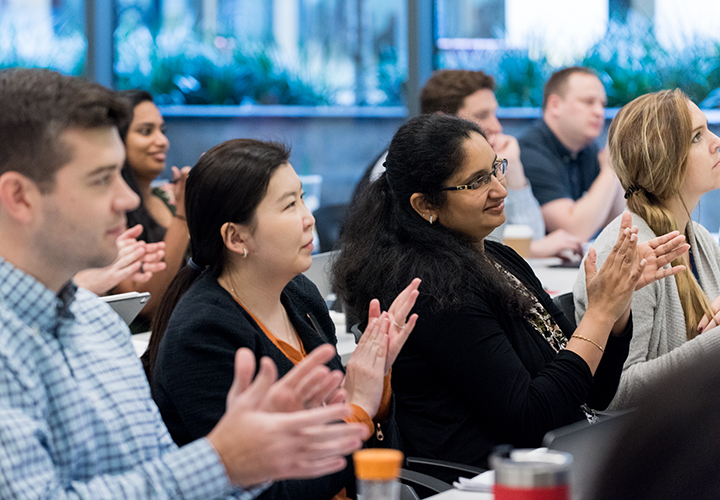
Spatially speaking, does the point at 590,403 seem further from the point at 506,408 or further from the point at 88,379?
the point at 88,379

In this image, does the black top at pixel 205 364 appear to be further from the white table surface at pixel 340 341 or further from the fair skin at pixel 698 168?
the fair skin at pixel 698 168

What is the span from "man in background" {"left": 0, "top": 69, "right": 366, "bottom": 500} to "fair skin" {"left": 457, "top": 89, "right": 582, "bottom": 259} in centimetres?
259

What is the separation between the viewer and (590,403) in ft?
6.58

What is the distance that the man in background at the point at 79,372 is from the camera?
3.12 feet

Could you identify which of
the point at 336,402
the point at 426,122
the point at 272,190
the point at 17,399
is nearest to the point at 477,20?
the point at 426,122

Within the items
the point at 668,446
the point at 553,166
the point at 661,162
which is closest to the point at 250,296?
the point at 668,446

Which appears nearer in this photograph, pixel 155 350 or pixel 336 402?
pixel 336 402

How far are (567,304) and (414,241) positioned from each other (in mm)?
768

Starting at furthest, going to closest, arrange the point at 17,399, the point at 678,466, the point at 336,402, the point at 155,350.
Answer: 1. the point at 155,350
2. the point at 336,402
3. the point at 17,399
4. the point at 678,466

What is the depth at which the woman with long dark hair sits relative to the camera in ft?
4.68

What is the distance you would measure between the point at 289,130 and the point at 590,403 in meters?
4.17

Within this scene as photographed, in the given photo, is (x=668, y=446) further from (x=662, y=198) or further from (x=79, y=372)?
(x=662, y=198)

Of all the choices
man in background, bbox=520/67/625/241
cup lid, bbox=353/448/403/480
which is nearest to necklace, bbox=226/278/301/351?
cup lid, bbox=353/448/403/480

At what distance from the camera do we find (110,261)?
111cm
